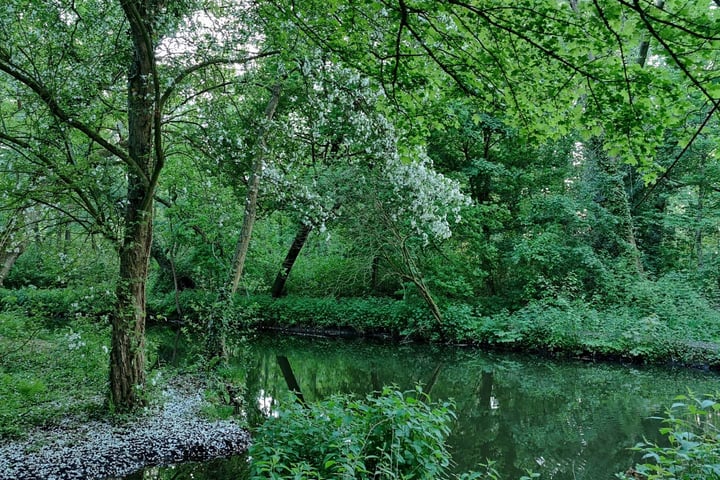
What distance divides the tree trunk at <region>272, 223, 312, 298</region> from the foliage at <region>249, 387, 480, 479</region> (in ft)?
36.9

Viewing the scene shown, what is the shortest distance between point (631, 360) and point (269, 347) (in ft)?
32.9

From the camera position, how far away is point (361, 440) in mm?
3090

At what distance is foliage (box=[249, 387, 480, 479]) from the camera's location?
9.87 ft

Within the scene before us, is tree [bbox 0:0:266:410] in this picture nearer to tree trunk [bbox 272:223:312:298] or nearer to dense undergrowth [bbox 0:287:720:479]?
dense undergrowth [bbox 0:287:720:479]

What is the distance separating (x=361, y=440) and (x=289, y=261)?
46.9 ft

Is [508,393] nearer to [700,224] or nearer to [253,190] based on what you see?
[253,190]

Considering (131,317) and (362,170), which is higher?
(362,170)

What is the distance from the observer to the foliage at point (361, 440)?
3010mm

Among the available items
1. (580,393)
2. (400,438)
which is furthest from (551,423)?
(400,438)

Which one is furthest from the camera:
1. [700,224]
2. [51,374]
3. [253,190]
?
[700,224]

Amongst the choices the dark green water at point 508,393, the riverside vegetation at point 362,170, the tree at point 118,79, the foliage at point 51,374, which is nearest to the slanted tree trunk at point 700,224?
the riverside vegetation at point 362,170

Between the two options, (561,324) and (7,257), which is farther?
(561,324)

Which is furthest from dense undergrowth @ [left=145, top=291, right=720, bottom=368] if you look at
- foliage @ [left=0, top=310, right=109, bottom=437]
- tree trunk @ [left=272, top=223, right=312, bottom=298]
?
foliage @ [left=0, top=310, right=109, bottom=437]

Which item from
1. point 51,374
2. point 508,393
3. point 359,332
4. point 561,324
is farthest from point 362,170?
point 51,374
